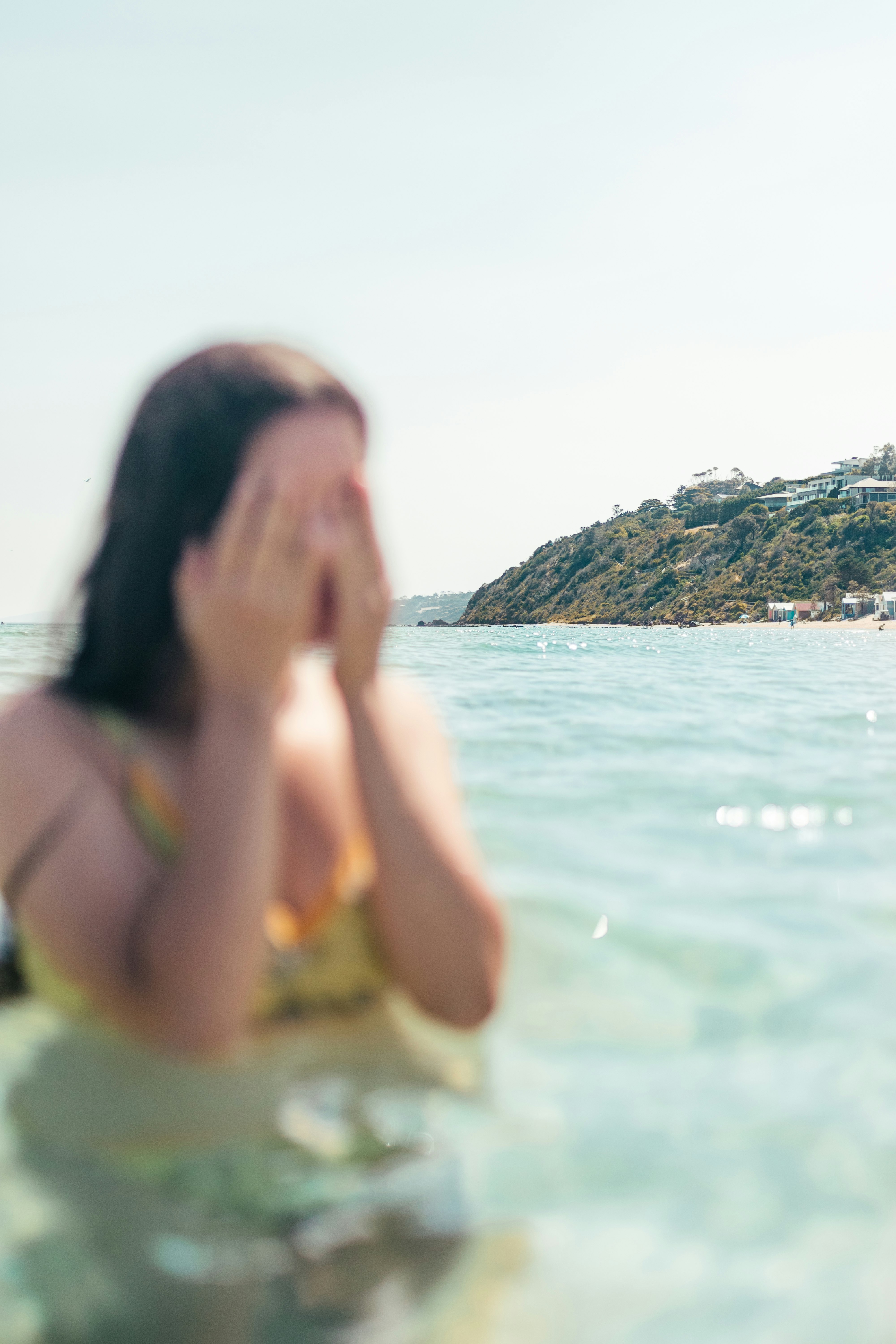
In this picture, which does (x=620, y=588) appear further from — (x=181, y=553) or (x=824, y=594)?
(x=181, y=553)

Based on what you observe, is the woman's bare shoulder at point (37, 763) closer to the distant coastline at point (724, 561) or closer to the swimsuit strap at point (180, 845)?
the swimsuit strap at point (180, 845)

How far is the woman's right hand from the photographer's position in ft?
4.70

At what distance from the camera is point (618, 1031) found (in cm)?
234

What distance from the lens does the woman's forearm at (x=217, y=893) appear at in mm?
1419

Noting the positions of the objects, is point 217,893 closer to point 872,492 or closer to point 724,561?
point 724,561

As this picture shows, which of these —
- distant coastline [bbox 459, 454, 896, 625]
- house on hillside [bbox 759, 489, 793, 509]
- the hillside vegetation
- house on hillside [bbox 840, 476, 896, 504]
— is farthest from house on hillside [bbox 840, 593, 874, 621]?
house on hillside [bbox 759, 489, 793, 509]

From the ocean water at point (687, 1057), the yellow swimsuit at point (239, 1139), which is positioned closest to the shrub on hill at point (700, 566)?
the ocean water at point (687, 1057)

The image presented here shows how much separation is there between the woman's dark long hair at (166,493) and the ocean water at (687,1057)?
29cm

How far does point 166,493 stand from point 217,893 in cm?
61

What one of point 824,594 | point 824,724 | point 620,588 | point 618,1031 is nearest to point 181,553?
point 618,1031

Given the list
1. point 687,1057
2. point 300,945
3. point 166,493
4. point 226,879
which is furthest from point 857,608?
point 226,879

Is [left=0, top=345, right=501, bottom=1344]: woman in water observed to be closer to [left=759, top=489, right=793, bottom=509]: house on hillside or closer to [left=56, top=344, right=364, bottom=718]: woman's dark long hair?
[left=56, top=344, right=364, bottom=718]: woman's dark long hair

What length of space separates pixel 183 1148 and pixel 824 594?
99.3m

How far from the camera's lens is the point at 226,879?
4.67 feet
